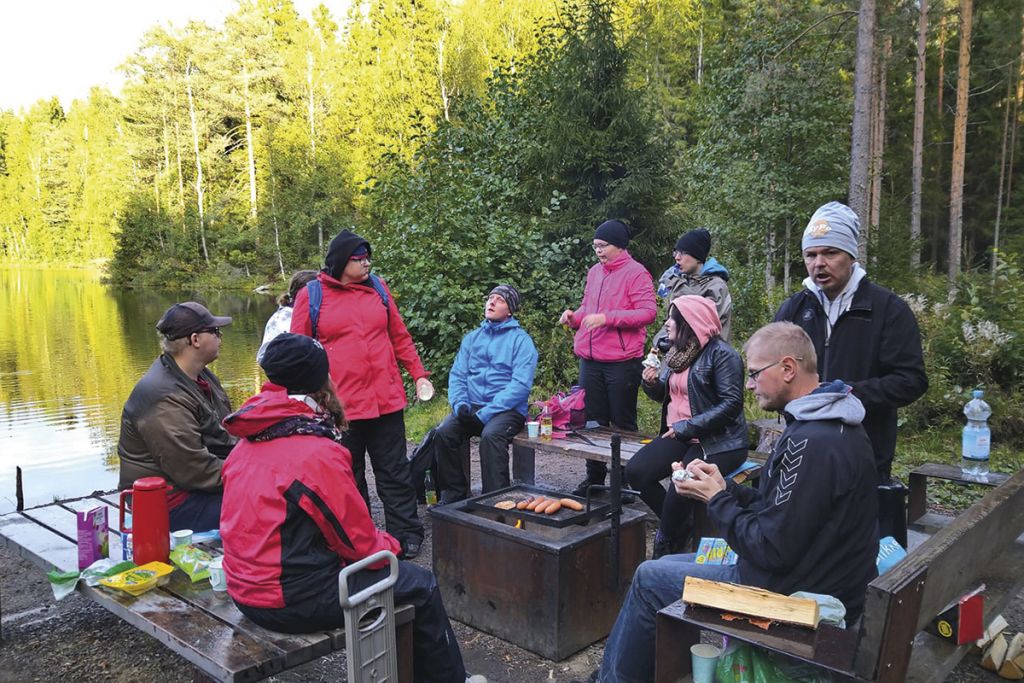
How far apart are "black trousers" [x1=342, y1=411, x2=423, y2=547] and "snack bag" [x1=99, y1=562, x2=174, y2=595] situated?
1771 mm

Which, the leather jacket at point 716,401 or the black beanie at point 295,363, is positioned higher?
the black beanie at point 295,363

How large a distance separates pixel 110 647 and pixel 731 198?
43.8 feet

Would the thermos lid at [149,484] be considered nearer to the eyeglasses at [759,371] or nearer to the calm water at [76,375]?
the eyeglasses at [759,371]

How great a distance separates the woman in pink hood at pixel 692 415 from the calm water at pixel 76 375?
598cm

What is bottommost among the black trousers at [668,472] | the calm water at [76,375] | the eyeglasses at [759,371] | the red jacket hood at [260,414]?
the calm water at [76,375]

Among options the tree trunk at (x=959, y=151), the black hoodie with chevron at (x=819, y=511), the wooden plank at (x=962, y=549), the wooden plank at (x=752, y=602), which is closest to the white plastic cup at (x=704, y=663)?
the wooden plank at (x=752, y=602)

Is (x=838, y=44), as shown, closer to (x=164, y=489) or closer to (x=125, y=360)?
(x=125, y=360)

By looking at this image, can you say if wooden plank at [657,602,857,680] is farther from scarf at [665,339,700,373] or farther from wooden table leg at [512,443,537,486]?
wooden table leg at [512,443,537,486]

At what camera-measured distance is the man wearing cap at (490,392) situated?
212 inches

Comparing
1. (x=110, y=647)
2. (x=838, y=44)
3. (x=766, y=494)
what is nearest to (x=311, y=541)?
(x=766, y=494)

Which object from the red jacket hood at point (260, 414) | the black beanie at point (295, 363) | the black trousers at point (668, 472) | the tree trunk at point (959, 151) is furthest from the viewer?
the tree trunk at point (959, 151)

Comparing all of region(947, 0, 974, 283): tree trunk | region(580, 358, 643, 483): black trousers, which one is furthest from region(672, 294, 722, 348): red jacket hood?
region(947, 0, 974, 283): tree trunk

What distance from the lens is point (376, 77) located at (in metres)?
31.6

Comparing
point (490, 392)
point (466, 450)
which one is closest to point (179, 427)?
point (490, 392)
